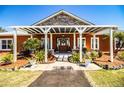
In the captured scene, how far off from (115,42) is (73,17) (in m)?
7.28

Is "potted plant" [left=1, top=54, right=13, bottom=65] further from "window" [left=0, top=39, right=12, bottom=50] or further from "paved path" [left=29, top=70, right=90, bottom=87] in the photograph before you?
"window" [left=0, top=39, right=12, bottom=50]

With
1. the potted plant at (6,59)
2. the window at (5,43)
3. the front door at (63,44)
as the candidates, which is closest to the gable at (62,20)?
the front door at (63,44)

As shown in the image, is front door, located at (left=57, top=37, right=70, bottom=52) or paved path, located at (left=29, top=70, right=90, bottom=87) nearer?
paved path, located at (left=29, top=70, right=90, bottom=87)

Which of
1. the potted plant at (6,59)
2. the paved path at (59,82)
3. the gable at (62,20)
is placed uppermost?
the gable at (62,20)

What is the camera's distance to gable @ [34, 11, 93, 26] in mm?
25359

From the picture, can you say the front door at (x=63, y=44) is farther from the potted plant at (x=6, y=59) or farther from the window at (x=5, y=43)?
the potted plant at (x=6, y=59)

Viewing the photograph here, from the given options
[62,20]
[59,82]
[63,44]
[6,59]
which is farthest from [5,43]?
[59,82]

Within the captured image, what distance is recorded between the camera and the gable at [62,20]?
83.2ft

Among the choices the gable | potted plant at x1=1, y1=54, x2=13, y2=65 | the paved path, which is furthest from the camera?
the gable

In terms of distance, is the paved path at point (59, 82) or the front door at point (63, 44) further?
the front door at point (63, 44)

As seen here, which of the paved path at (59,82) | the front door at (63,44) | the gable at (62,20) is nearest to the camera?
the paved path at (59,82)

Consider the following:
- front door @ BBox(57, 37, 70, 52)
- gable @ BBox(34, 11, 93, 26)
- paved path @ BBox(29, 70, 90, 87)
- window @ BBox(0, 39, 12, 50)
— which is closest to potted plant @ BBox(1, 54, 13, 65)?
paved path @ BBox(29, 70, 90, 87)
